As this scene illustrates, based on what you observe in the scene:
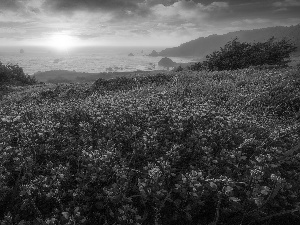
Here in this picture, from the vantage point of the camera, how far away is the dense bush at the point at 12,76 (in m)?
33.3

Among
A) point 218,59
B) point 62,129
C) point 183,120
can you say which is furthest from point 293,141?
point 218,59

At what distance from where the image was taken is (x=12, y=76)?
35.5 metres

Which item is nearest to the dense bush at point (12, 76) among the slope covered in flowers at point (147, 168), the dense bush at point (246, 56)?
the dense bush at point (246, 56)

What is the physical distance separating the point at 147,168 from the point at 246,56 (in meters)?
38.1

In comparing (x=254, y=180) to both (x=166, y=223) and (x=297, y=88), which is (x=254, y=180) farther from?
(x=297, y=88)

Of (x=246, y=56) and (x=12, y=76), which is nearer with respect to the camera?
(x=12, y=76)

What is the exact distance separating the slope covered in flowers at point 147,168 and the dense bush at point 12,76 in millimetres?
29686

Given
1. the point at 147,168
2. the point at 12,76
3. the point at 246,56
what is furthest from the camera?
the point at 246,56

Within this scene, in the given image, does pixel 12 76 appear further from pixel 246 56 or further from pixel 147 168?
pixel 246 56

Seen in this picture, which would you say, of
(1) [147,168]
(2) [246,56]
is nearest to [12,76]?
(1) [147,168]

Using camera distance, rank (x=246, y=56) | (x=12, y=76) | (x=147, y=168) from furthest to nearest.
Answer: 1. (x=246, y=56)
2. (x=12, y=76)
3. (x=147, y=168)

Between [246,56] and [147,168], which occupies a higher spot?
[246,56]

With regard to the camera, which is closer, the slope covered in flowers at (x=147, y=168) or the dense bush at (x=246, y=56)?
the slope covered in flowers at (x=147, y=168)

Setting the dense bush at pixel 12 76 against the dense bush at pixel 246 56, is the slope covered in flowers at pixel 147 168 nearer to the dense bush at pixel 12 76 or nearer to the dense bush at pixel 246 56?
the dense bush at pixel 246 56
